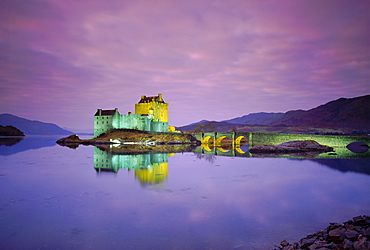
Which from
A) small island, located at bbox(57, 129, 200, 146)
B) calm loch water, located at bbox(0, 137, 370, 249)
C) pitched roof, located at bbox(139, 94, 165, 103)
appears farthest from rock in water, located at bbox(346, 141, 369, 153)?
pitched roof, located at bbox(139, 94, 165, 103)

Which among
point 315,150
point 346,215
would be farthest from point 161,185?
point 315,150

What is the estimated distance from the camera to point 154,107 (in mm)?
77562

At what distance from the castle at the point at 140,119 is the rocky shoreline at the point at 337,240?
6689 cm

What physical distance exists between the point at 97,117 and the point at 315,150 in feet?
192

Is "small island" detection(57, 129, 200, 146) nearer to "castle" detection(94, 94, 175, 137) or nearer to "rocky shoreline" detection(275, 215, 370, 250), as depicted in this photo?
"castle" detection(94, 94, 175, 137)

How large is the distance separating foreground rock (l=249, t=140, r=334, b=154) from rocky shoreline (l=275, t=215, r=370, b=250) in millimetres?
43921

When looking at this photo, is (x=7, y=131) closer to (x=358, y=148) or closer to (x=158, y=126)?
(x=158, y=126)

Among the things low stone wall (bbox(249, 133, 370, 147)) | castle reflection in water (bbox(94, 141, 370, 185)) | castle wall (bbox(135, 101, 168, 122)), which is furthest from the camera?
castle wall (bbox(135, 101, 168, 122))

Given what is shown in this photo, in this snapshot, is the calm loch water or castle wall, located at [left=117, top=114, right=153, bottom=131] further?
castle wall, located at [left=117, top=114, right=153, bottom=131]

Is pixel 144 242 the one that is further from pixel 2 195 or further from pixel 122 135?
pixel 122 135

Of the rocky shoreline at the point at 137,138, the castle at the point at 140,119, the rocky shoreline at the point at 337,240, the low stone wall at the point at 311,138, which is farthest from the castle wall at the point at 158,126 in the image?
the rocky shoreline at the point at 337,240

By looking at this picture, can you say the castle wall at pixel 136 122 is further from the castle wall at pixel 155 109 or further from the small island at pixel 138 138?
the castle wall at pixel 155 109

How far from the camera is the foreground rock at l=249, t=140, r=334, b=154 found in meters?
52.5

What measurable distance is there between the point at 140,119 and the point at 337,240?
224ft
